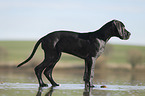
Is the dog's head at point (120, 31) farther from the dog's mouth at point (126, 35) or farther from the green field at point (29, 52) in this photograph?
the green field at point (29, 52)

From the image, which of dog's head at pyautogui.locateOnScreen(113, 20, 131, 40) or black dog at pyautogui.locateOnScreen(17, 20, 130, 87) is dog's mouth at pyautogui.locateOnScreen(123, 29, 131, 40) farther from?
black dog at pyautogui.locateOnScreen(17, 20, 130, 87)

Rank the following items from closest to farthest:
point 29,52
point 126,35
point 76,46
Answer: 1. point 76,46
2. point 126,35
3. point 29,52

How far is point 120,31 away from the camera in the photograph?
1259cm

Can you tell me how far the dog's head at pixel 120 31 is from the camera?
12530mm

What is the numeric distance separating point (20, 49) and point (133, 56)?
24917 millimetres

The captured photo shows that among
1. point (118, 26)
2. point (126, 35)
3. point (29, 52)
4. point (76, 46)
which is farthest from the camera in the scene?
point (29, 52)

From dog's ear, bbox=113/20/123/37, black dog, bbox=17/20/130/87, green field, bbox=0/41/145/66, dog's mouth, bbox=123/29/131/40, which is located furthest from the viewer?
green field, bbox=0/41/145/66

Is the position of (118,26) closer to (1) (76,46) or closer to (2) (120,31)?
(2) (120,31)

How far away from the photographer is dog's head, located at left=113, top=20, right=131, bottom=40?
12530 millimetres

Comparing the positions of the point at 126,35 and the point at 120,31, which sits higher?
the point at 120,31

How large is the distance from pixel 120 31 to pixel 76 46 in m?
1.52

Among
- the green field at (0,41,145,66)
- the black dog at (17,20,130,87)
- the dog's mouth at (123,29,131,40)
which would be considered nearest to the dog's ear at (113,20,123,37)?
the black dog at (17,20,130,87)

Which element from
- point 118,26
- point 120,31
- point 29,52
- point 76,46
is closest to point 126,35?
point 120,31

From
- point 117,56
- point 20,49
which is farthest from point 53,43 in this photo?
point 20,49
